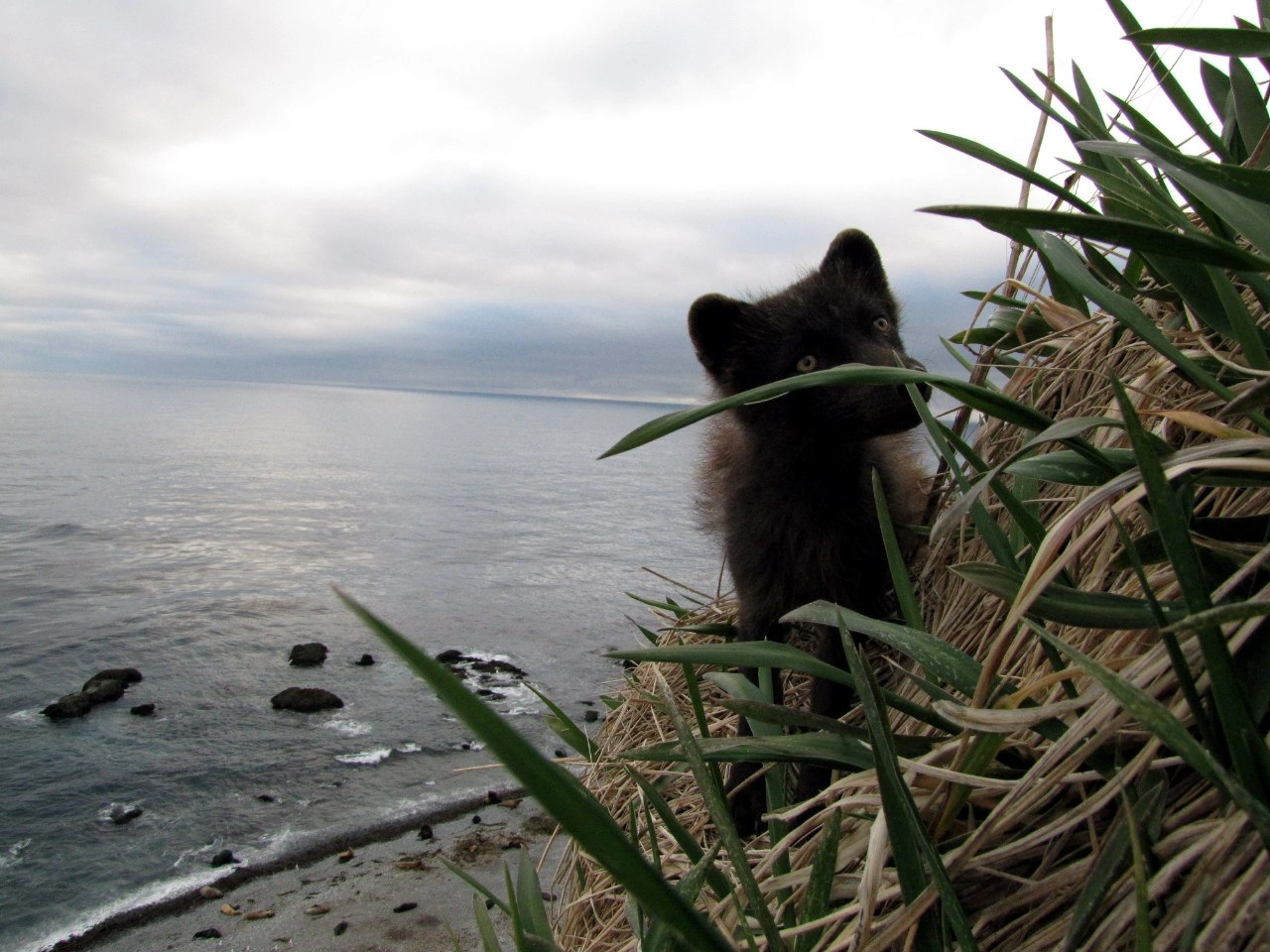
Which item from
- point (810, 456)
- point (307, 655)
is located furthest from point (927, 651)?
point (307, 655)

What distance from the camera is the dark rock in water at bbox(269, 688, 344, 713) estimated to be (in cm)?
1409

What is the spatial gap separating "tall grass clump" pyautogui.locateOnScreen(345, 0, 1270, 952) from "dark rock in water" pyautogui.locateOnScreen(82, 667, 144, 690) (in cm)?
1672

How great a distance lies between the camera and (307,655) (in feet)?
56.0

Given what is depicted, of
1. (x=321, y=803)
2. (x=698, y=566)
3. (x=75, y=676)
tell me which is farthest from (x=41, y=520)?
(x=321, y=803)

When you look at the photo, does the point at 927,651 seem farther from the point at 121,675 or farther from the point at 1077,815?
the point at 121,675

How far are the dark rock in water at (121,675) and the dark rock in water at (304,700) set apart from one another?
304 centimetres

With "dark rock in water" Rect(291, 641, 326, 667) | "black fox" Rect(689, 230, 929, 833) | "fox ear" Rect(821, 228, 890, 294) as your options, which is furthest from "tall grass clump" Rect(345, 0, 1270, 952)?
"dark rock in water" Rect(291, 641, 326, 667)

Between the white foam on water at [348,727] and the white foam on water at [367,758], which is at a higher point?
the white foam on water at [367,758]

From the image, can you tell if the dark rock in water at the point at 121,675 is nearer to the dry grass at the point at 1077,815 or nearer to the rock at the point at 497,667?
the rock at the point at 497,667

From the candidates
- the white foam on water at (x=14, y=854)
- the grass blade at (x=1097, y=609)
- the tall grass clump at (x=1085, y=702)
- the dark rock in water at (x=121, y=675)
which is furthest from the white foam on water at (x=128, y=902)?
the grass blade at (x=1097, y=609)

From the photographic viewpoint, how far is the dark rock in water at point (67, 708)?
531 inches

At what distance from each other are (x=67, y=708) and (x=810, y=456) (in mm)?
14698

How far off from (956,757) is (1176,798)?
0.79ft

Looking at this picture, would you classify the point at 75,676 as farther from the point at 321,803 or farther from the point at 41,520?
the point at 41,520
